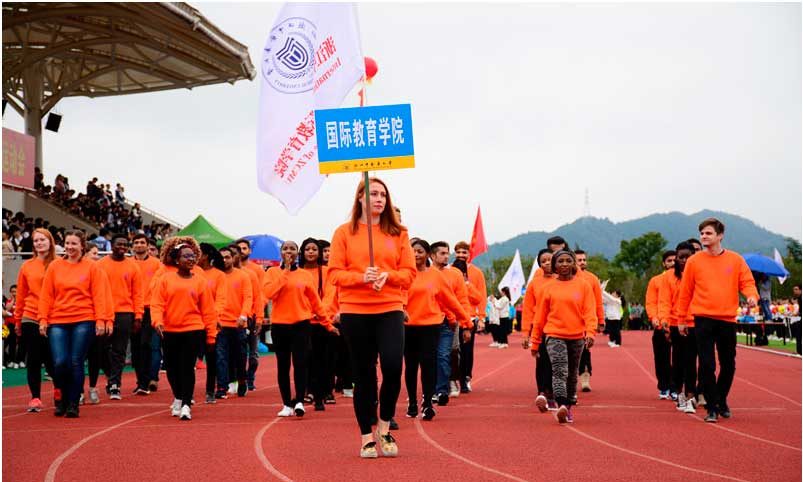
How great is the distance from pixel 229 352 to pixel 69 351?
3130mm

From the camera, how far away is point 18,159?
29875 millimetres

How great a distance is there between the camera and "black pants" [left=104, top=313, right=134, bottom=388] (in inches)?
494

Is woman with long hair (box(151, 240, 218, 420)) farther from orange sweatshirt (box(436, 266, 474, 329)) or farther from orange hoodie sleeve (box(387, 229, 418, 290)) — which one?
orange hoodie sleeve (box(387, 229, 418, 290))

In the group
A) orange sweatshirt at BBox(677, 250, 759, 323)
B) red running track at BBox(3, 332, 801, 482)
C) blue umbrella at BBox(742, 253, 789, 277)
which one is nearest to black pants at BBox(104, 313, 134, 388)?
red running track at BBox(3, 332, 801, 482)

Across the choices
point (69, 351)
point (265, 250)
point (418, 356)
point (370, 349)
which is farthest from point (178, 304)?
point (265, 250)

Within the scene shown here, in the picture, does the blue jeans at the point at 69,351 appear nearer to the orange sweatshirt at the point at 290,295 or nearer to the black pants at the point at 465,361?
the orange sweatshirt at the point at 290,295

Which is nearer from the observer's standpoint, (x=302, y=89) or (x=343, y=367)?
(x=302, y=89)

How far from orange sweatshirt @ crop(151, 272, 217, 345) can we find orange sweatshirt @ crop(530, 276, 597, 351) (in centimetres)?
373

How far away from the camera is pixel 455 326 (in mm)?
11938

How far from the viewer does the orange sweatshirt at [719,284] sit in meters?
9.84

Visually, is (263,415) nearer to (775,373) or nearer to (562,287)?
(562,287)

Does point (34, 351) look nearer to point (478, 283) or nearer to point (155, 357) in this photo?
point (155, 357)

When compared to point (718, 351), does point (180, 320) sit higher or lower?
higher

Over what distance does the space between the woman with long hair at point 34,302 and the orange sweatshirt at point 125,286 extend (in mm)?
1537
